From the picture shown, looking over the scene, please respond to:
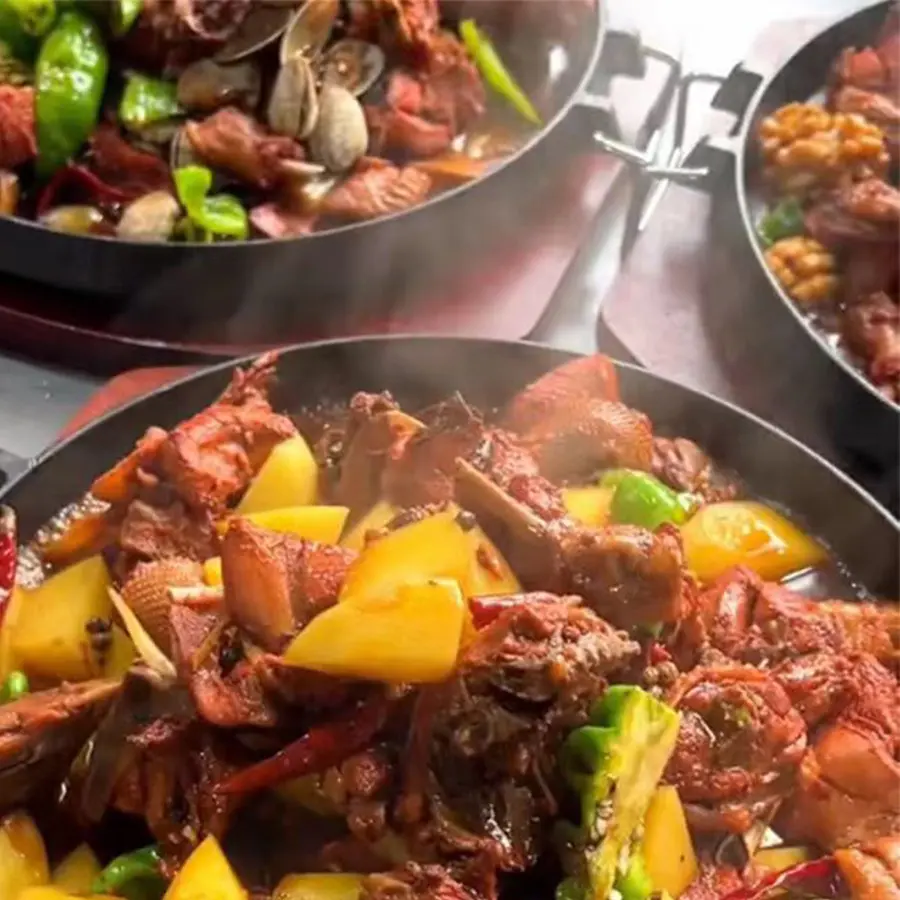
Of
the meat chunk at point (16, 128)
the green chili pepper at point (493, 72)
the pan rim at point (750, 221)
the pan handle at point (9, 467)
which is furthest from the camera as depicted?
the green chili pepper at point (493, 72)

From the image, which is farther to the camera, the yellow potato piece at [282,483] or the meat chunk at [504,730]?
the yellow potato piece at [282,483]

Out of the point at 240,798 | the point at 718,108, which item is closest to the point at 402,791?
the point at 240,798

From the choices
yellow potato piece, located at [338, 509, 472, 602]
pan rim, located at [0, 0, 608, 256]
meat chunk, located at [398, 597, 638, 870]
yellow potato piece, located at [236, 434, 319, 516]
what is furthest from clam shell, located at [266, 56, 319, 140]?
meat chunk, located at [398, 597, 638, 870]

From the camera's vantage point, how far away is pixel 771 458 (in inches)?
88.2

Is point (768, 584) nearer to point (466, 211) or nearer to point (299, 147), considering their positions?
point (466, 211)

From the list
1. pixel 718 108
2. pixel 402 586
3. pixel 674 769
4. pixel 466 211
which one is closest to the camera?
pixel 402 586

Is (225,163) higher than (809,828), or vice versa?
(225,163)

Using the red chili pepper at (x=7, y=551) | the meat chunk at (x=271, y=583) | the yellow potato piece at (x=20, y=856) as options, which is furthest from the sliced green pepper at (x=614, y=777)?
the red chili pepper at (x=7, y=551)

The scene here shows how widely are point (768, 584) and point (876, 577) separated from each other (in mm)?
245

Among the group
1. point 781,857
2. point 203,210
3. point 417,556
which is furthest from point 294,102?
point 781,857

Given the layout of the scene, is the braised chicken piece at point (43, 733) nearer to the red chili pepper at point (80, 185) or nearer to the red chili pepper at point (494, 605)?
the red chili pepper at point (494, 605)

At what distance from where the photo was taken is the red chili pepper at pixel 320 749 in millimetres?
1528

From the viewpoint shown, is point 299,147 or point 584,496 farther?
point 299,147

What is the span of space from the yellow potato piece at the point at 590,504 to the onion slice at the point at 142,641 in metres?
0.67
